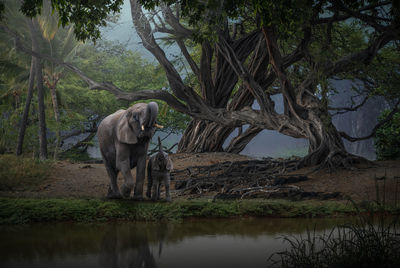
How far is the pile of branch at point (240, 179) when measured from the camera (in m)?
8.03

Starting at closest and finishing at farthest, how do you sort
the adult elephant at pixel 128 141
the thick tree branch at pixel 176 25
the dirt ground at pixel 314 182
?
the adult elephant at pixel 128 141, the dirt ground at pixel 314 182, the thick tree branch at pixel 176 25

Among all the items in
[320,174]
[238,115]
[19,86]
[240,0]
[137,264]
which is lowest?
[137,264]

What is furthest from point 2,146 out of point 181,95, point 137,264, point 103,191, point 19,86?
point 137,264

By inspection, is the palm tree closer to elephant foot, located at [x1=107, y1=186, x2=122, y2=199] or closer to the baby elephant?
elephant foot, located at [x1=107, y1=186, x2=122, y2=199]

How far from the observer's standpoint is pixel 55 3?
19.4 ft

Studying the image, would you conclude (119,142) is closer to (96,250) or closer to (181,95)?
(96,250)

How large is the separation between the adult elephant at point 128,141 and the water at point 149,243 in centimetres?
102

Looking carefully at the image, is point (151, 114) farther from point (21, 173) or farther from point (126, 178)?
point (21, 173)

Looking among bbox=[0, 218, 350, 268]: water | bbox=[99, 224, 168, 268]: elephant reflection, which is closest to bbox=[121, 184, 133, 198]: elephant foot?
bbox=[0, 218, 350, 268]: water

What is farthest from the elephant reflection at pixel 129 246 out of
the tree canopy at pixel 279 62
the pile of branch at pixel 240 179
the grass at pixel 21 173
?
the grass at pixel 21 173

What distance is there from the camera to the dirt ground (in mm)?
7914

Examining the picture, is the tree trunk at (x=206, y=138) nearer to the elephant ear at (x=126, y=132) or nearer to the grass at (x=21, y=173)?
the grass at (x=21, y=173)

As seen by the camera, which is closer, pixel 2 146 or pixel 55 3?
pixel 55 3

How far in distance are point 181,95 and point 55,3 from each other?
8.45 meters
